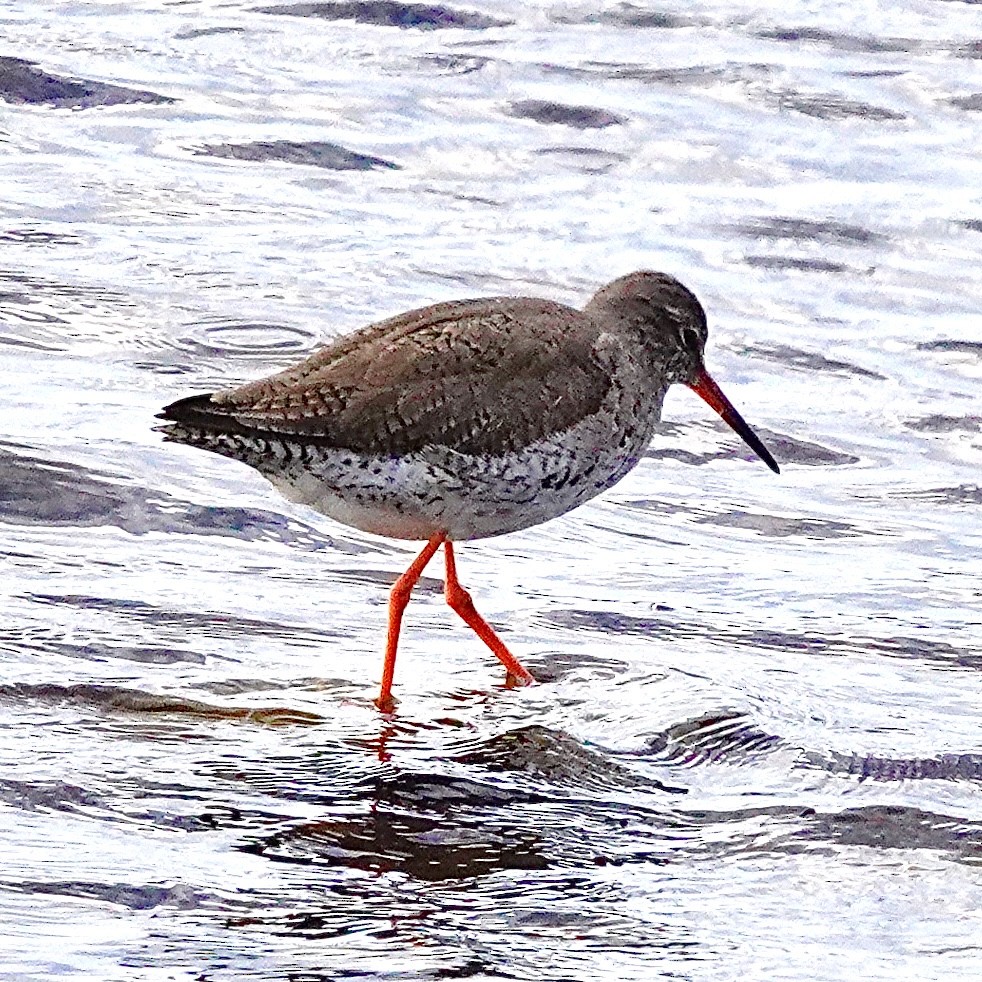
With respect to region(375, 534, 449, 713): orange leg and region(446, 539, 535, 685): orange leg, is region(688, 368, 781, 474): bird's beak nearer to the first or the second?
region(446, 539, 535, 685): orange leg

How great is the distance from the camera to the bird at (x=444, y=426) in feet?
20.8

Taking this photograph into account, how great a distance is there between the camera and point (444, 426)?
6.47 m

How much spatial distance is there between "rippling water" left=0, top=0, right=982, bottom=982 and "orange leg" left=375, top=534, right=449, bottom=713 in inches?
3.0

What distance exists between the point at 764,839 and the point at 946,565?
249cm

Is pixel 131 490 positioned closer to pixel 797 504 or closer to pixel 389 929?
pixel 797 504

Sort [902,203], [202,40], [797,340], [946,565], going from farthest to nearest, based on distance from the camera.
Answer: [202,40]
[902,203]
[797,340]
[946,565]

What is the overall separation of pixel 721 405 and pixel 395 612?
1.70 meters

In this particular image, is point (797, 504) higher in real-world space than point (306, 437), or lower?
lower

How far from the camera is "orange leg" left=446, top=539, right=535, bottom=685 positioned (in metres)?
6.74

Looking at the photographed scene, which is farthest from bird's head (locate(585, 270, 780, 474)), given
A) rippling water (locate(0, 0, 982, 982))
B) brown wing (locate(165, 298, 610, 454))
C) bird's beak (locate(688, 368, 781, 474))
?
rippling water (locate(0, 0, 982, 982))

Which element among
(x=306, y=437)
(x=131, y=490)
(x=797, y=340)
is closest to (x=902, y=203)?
(x=797, y=340)

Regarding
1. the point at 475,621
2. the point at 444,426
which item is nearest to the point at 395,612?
the point at 475,621

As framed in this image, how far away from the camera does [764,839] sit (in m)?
5.60

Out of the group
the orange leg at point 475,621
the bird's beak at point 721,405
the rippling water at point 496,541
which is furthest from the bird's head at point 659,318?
the orange leg at point 475,621
